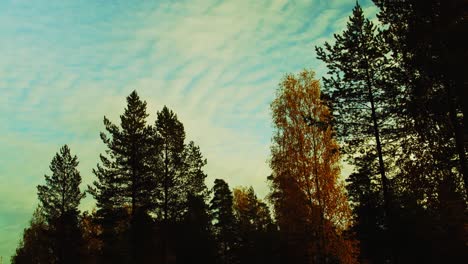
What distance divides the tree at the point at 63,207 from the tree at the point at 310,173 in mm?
26097

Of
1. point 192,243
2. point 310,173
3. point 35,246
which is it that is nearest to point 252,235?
point 192,243

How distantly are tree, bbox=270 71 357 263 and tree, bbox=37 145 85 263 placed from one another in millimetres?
26097

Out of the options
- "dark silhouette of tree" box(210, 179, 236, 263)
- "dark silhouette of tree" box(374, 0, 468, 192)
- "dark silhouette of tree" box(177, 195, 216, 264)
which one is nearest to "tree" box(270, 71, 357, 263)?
"dark silhouette of tree" box(374, 0, 468, 192)

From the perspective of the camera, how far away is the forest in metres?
12.9

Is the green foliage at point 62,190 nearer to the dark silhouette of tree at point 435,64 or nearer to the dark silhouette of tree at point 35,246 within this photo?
the dark silhouette of tree at point 35,246

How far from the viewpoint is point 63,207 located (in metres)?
40.3

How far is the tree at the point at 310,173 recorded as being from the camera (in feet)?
66.5

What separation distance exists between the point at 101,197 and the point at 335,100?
64.3ft

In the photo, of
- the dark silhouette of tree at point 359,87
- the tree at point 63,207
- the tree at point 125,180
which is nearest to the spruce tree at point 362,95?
the dark silhouette of tree at point 359,87

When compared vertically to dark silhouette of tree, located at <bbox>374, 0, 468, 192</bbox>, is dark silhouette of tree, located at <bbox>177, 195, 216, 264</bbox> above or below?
below

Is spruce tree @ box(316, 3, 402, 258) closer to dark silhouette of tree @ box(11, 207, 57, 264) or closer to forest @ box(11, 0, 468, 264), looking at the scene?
forest @ box(11, 0, 468, 264)

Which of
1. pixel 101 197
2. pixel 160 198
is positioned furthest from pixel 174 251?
pixel 101 197

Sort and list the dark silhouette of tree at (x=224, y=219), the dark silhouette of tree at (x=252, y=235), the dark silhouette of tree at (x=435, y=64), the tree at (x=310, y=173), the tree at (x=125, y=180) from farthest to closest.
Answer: the dark silhouette of tree at (x=224, y=219) < the dark silhouette of tree at (x=252, y=235) < the tree at (x=125, y=180) < the tree at (x=310, y=173) < the dark silhouette of tree at (x=435, y=64)

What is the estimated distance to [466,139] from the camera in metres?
12.7
